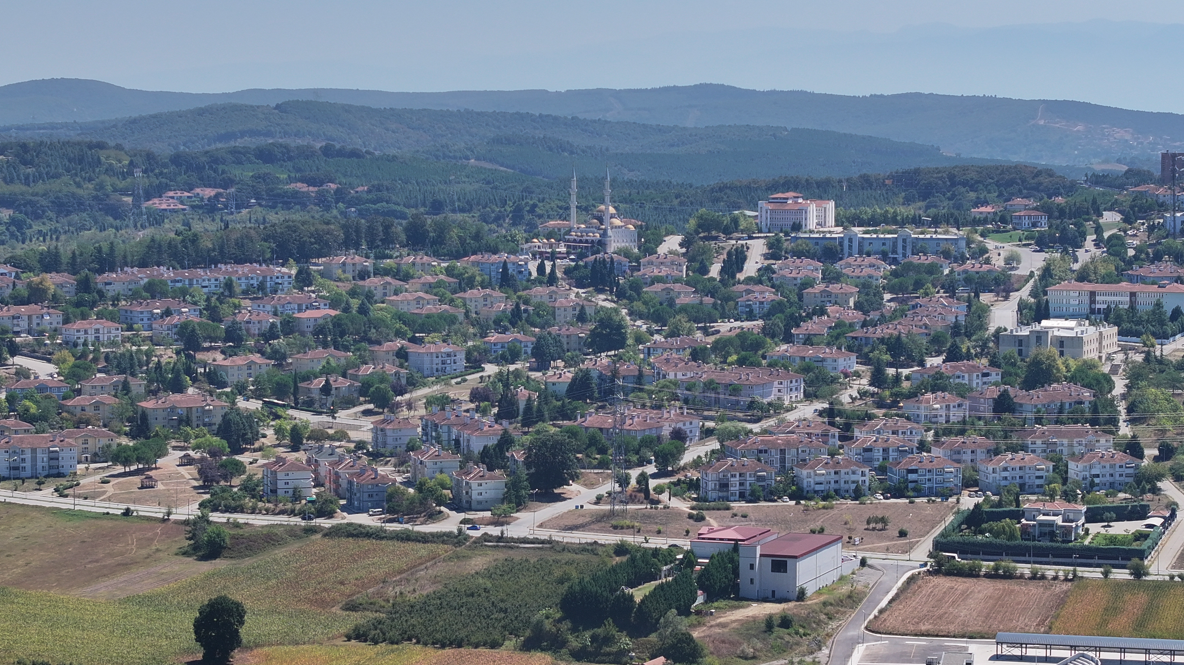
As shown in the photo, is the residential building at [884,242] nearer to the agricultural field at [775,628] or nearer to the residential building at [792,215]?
the residential building at [792,215]

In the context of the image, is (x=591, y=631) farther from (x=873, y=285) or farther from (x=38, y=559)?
(x=873, y=285)

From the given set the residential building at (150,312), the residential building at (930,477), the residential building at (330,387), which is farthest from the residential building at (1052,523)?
the residential building at (150,312)

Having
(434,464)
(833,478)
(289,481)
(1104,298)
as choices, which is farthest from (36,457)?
(1104,298)

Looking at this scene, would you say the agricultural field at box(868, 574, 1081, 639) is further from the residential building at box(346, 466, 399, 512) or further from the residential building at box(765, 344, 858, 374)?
the residential building at box(765, 344, 858, 374)

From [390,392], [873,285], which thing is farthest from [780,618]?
[873,285]

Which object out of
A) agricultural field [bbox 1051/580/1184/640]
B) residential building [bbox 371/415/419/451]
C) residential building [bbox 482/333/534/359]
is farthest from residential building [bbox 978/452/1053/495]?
residential building [bbox 482/333/534/359]
